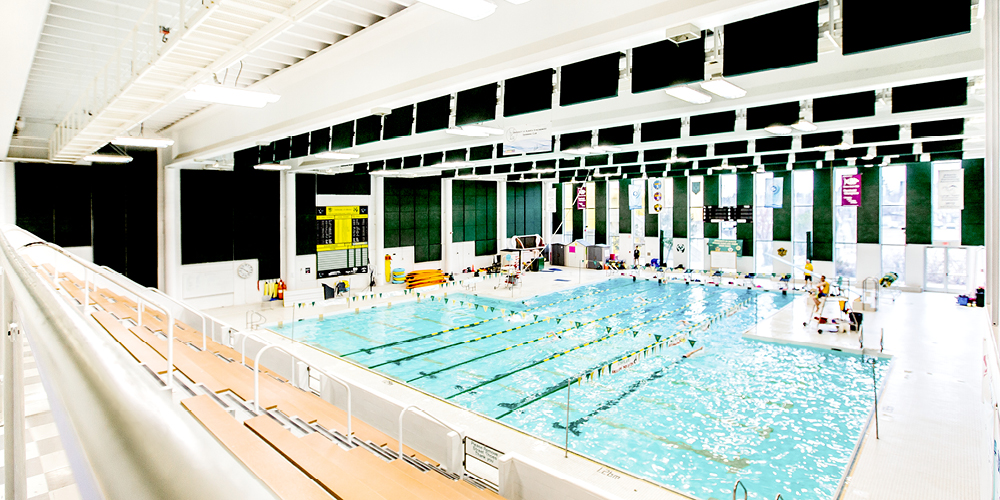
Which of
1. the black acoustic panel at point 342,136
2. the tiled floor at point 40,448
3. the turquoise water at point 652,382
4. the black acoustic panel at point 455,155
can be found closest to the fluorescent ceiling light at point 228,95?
the black acoustic panel at point 342,136

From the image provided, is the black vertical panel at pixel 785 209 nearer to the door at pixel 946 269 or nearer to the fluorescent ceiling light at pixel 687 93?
the door at pixel 946 269

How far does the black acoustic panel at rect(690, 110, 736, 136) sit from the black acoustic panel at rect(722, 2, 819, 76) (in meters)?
3.91

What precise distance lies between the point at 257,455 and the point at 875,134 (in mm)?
12428

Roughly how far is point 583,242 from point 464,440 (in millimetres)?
23398

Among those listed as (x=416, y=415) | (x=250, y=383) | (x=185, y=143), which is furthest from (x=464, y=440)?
(x=185, y=143)

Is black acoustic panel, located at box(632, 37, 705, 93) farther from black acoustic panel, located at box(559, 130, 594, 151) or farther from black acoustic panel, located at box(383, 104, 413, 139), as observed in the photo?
black acoustic panel, located at box(559, 130, 594, 151)

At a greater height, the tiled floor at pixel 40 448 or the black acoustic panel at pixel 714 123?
the black acoustic panel at pixel 714 123

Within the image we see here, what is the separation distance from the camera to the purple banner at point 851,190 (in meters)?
18.8

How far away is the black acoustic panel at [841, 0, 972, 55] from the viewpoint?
3.67 metres

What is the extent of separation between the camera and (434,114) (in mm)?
7875

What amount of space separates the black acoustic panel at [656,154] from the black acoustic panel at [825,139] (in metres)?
3.43

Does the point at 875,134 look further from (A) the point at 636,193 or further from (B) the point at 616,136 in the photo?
(A) the point at 636,193

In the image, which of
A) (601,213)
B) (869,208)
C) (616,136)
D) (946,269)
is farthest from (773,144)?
(601,213)

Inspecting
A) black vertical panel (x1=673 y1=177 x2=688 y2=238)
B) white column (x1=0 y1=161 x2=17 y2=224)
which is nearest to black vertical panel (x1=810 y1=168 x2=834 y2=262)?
black vertical panel (x1=673 y1=177 x2=688 y2=238)
